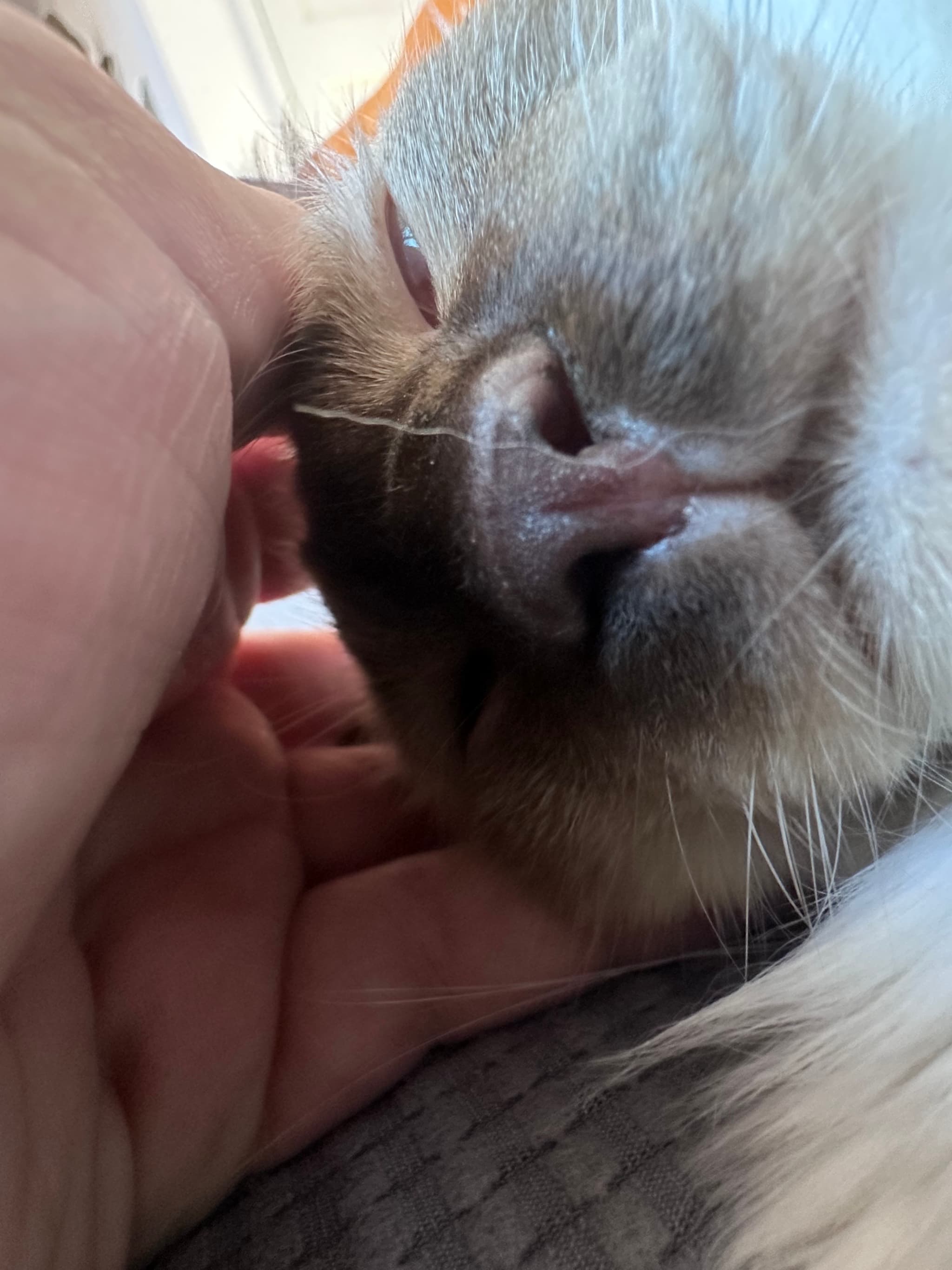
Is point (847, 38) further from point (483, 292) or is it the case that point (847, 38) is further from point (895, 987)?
point (895, 987)

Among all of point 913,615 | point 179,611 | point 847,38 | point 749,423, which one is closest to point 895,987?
point 913,615

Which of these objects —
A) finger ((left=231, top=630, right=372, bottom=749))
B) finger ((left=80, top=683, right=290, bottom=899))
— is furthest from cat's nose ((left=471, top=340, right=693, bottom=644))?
finger ((left=231, top=630, right=372, bottom=749))

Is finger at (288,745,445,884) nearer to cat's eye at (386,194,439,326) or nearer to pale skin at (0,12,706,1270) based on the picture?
pale skin at (0,12,706,1270)

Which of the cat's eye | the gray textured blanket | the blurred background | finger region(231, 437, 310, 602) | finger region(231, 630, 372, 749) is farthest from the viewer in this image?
the blurred background

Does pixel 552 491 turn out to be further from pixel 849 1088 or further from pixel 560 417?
pixel 849 1088

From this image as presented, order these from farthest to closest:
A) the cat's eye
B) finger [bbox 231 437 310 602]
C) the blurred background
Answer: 1. the blurred background
2. finger [bbox 231 437 310 602]
3. the cat's eye

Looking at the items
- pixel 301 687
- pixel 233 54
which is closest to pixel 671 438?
pixel 301 687

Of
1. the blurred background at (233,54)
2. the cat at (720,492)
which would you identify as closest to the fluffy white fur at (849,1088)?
the cat at (720,492)
